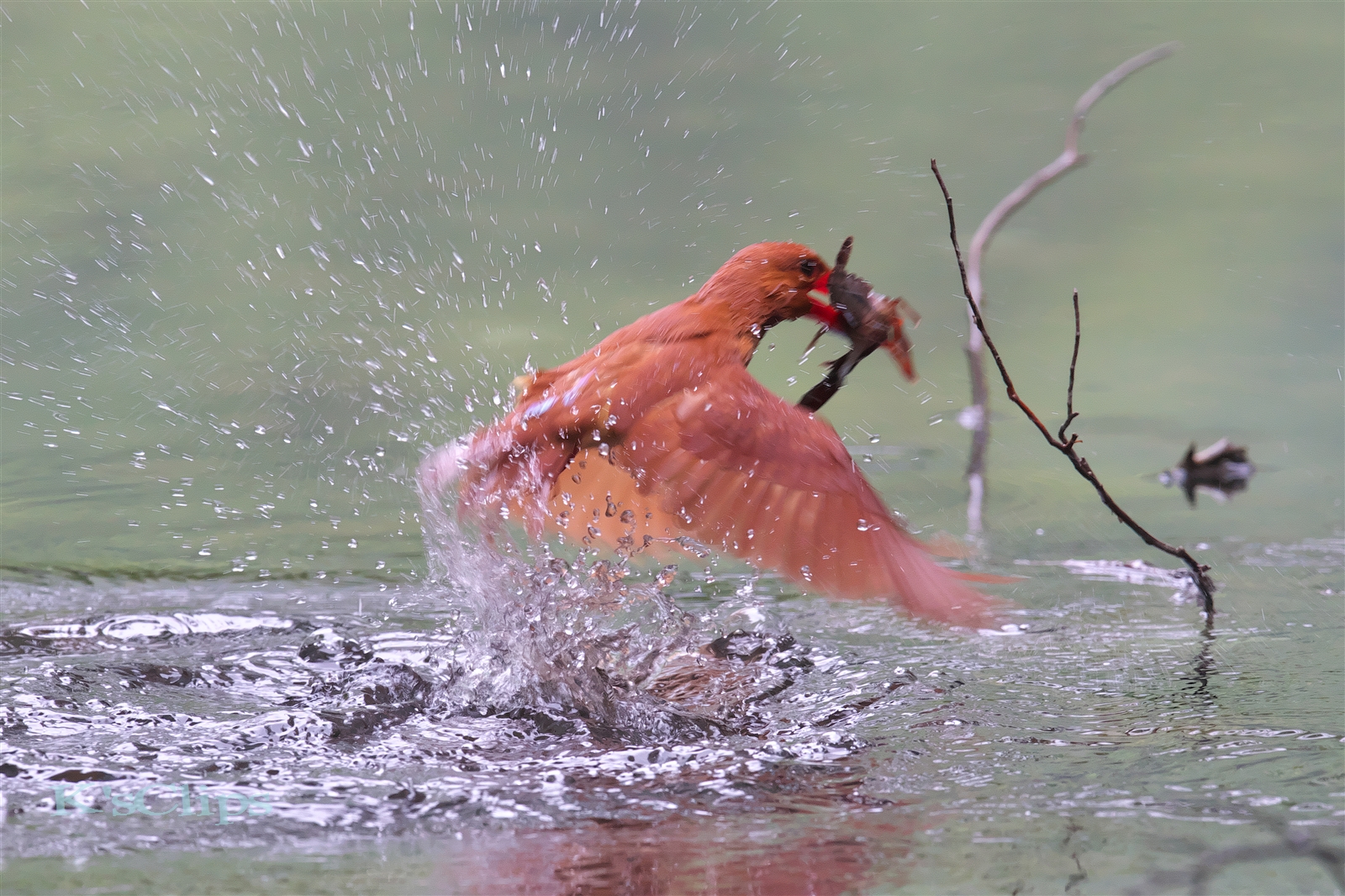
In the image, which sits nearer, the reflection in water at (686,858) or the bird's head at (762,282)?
the reflection in water at (686,858)

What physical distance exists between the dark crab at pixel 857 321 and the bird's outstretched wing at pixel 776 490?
0.22 metres

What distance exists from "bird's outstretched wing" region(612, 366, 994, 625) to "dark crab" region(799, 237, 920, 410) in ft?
0.71

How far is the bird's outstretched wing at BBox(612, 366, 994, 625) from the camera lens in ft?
8.58

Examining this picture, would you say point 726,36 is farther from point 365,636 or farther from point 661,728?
point 661,728

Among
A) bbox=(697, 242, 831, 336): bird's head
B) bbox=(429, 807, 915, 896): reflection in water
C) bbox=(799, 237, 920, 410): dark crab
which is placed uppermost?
bbox=(697, 242, 831, 336): bird's head

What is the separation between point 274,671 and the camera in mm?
2664

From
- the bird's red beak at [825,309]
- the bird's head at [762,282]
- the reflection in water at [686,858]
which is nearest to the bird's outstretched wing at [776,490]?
the bird's head at [762,282]

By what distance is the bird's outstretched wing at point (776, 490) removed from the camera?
8.58 feet

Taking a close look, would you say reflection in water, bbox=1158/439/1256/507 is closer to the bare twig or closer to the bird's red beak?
the bare twig

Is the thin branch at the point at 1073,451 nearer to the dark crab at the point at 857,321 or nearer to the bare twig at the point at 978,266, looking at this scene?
the dark crab at the point at 857,321

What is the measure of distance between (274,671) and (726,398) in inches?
43.9

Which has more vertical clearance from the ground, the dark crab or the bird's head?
the bird's head

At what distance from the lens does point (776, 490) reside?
274 cm

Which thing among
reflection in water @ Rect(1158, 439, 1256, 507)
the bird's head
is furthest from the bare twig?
the bird's head
